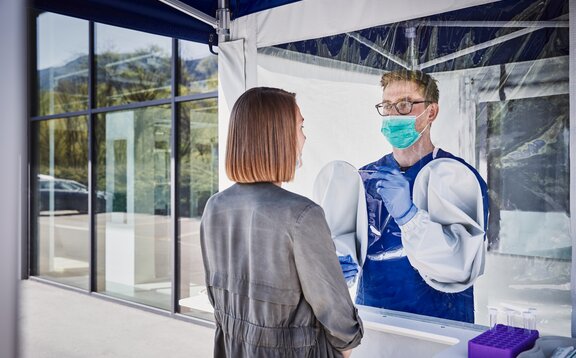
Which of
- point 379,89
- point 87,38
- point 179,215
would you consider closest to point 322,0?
point 379,89

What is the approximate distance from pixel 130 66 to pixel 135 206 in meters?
1.52

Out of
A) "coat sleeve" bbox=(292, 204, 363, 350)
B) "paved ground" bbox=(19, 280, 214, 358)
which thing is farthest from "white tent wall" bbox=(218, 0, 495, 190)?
"paved ground" bbox=(19, 280, 214, 358)

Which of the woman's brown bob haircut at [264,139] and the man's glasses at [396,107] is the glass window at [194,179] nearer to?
the man's glasses at [396,107]

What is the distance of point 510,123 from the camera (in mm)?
2215

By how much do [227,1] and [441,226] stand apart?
1.79 meters

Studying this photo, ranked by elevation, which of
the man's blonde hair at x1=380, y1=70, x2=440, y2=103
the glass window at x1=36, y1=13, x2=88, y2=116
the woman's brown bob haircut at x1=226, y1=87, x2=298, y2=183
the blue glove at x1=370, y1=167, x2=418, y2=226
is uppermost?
the glass window at x1=36, y1=13, x2=88, y2=116

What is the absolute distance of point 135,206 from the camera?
19.0ft

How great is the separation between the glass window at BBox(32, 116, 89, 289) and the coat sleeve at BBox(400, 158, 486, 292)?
465 centimetres

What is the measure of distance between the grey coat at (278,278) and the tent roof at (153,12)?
1.56 meters

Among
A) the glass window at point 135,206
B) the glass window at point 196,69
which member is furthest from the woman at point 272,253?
the glass window at point 135,206

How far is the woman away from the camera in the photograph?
1505 mm

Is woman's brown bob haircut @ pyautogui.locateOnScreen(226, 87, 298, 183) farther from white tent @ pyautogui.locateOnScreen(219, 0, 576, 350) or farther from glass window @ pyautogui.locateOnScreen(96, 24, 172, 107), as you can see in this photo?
glass window @ pyautogui.locateOnScreen(96, 24, 172, 107)

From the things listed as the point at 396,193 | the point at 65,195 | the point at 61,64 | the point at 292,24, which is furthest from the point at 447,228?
the point at 61,64

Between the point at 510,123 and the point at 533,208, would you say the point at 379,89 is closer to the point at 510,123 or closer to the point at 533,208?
the point at 510,123
